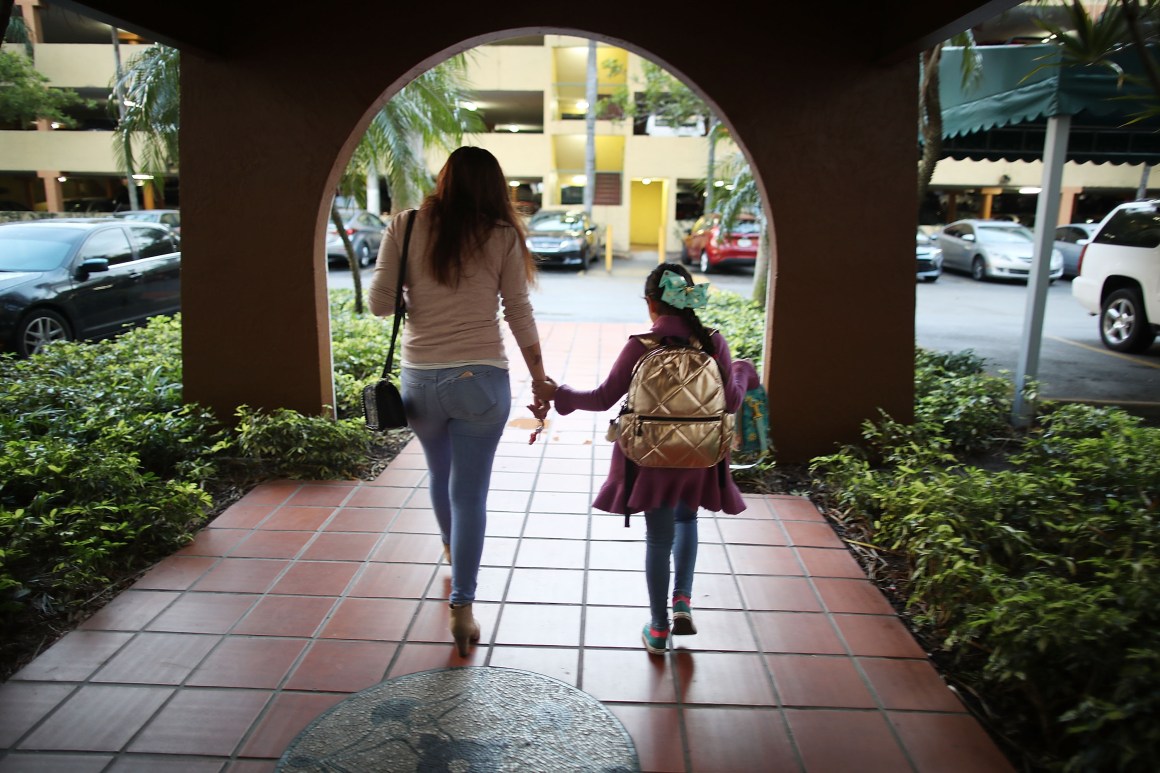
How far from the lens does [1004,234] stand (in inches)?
706

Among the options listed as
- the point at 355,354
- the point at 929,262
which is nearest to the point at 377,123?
the point at 355,354

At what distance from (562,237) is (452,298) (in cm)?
1521

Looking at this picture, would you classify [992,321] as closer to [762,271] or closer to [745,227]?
[762,271]

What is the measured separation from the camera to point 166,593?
3.33m

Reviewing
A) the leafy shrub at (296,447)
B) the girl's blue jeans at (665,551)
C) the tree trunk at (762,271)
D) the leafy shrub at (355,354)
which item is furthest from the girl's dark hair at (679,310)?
the tree trunk at (762,271)

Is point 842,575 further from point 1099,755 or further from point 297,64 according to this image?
point 297,64

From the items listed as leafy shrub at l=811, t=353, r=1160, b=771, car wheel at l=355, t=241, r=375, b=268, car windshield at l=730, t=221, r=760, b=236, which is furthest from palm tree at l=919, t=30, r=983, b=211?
car wheel at l=355, t=241, r=375, b=268

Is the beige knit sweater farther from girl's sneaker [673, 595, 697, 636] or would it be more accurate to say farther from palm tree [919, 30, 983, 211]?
palm tree [919, 30, 983, 211]

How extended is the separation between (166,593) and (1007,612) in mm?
3335

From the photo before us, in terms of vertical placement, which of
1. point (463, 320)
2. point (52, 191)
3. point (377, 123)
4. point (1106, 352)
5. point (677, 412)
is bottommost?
point (1106, 352)

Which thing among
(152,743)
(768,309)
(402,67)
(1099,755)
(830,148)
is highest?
(402,67)

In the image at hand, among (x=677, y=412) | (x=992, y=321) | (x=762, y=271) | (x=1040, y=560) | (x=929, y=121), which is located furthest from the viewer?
(x=992, y=321)

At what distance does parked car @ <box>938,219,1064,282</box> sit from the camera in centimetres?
1702

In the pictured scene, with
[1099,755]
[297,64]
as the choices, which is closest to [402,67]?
[297,64]
